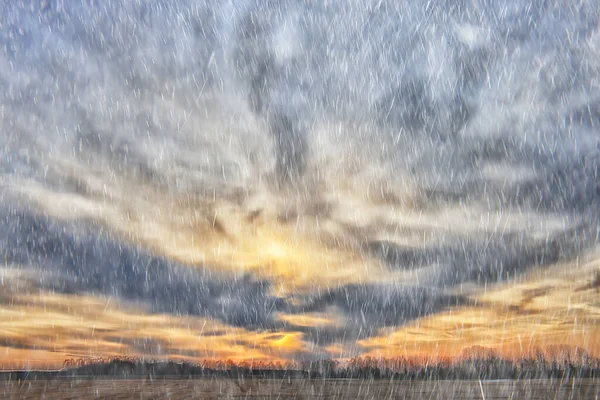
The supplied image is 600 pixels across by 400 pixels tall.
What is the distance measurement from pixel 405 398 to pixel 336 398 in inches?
183

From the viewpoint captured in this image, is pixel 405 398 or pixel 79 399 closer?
pixel 79 399

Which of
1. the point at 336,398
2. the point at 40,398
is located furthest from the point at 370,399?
the point at 40,398

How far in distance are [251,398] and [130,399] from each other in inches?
281

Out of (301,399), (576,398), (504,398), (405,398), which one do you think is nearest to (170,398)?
(301,399)

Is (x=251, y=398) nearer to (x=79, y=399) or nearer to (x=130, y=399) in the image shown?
(x=130, y=399)

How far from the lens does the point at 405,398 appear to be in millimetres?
39312

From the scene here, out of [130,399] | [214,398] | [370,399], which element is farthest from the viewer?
[370,399]

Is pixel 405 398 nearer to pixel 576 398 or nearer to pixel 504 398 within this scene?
pixel 504 398

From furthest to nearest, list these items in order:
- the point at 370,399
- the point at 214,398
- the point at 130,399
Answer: the point at 370,399, the point at 214,398, the point at 130,399

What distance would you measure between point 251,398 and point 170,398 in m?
5.15

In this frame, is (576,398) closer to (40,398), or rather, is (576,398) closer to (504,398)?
(504,398)

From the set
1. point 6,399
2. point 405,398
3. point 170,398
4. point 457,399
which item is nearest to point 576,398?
point 457,399

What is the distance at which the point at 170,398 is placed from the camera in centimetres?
3403

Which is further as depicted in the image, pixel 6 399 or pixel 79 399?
pixel 6 399
